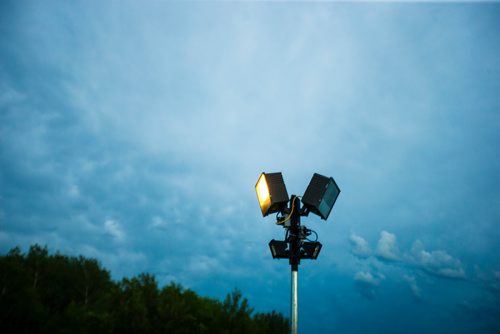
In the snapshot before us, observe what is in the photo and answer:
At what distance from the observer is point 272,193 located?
535 centimetres

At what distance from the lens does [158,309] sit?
699 centimetres

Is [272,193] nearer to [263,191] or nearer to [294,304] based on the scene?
[263,191]

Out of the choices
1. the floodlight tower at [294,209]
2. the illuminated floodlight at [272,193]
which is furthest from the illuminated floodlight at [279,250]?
the illuminated floodlight at [272,193]

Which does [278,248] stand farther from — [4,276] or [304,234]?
[4,276]

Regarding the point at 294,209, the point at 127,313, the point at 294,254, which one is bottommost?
the point at 127,313

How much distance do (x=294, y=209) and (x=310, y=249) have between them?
73 cm

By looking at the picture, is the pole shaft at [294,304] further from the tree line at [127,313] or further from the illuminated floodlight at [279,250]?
the tree line at [127,313]

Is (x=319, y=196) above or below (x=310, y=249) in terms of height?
above

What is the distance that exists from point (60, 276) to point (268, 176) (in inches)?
367

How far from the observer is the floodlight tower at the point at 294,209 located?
204 inches

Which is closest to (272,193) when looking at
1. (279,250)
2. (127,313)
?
(279,250)

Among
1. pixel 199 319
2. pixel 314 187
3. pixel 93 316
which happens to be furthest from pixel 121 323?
pixel 314 187

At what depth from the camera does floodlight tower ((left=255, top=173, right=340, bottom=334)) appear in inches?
204

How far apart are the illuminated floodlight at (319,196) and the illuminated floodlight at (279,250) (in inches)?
32.4
